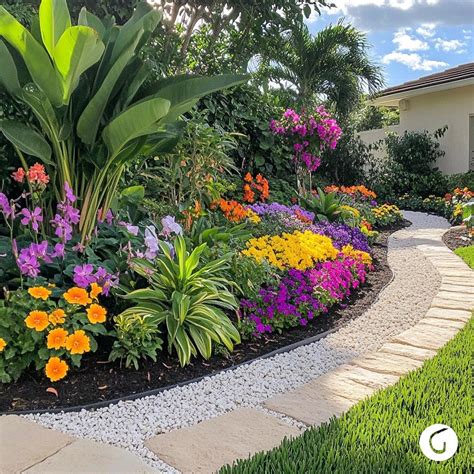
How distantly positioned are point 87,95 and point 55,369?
6.07 feet

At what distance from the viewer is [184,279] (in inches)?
137

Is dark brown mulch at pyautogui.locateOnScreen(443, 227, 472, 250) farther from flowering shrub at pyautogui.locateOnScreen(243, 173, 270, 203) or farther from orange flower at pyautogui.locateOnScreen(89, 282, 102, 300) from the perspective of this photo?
orange flower at pyautogui.locateOnScreen(89, 282, 102, 300)

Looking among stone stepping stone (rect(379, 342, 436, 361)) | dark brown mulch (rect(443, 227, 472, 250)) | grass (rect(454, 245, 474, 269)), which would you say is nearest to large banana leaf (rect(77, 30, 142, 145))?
stone stepping stone (rect(379, 342, 436, 361))

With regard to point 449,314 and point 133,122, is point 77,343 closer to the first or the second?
point 133,122

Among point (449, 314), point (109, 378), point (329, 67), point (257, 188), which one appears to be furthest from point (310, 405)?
point (329, 67)

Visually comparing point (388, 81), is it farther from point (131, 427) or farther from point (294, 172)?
point (131, 427)

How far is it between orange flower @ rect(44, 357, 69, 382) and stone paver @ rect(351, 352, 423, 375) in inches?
67.4

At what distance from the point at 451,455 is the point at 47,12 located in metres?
3.17

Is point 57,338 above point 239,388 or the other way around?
above

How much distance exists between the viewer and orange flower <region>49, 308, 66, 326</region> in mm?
2881

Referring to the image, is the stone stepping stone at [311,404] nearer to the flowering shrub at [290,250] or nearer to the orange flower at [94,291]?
the orange flower at [94,291]

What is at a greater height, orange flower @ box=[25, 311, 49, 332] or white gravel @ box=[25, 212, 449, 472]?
orange flower @ box=[25, 311, 49, 332]

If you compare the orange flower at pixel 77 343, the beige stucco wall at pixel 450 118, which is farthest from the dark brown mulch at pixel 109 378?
the beige stucco wall at pixel 450 118

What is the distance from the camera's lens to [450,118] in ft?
44.2
